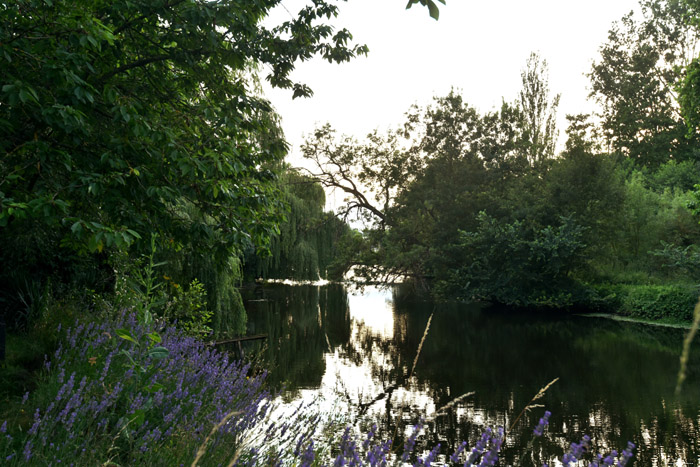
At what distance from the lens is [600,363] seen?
13.6m

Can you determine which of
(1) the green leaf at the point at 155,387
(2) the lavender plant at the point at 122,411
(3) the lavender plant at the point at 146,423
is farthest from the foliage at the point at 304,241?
(1) the green leaf at the point at 155,387

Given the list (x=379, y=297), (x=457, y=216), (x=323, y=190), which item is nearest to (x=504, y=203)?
(x=457, y=216)

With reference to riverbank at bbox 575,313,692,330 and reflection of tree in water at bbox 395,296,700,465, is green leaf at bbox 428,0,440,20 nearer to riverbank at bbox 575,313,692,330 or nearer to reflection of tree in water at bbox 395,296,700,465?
reflection of tree in water at bbox 395,296,700,465

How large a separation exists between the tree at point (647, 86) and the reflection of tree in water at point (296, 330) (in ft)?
80.3

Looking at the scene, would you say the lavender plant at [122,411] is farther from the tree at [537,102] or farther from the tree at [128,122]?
the tree at [537,102]

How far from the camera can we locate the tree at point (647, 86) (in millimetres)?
38031

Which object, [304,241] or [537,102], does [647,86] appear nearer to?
[537,102]

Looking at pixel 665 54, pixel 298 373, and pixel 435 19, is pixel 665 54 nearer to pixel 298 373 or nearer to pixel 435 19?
pixel 298 373

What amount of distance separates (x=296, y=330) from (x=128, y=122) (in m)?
13.5

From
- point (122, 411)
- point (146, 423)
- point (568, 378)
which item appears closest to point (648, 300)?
point (568, 378)

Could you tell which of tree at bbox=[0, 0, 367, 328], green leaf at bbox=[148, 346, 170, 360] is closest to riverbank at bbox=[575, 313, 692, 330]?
tree at bbox=[0, 0, 367, 328]

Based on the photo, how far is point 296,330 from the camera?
18.2 m

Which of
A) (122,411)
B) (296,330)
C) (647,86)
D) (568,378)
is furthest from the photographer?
(647,86)

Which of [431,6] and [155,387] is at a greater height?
[431,6]
